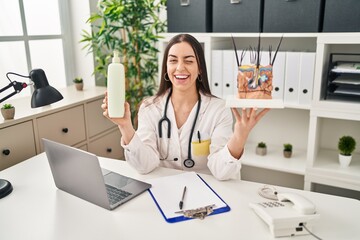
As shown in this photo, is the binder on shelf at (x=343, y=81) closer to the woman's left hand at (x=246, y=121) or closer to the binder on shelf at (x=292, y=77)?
the binder on shelf at (x=292, y=77)

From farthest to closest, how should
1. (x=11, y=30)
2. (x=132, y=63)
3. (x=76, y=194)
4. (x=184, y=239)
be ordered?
1. (x=132, y=63)
2. (x=11, y=30)
3. (x=76, y=194)
4. (x=184, y=239)

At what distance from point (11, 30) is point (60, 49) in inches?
18.2

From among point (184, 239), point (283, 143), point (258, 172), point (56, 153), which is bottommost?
point (258, 172)

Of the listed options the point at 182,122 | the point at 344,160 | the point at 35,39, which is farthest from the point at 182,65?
the point at 35,39

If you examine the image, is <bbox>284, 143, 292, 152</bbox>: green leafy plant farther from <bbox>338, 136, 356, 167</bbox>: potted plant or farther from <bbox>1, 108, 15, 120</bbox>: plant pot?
<bbox>1, 108, 15, 120</bbox>: plant pot

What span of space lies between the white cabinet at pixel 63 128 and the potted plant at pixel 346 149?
5.30 feet

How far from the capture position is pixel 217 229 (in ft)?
3.37

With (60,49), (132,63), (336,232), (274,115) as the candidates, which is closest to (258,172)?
(274,115)

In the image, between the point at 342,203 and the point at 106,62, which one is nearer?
the point at 342,203

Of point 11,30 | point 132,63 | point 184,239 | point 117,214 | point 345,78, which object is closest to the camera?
point 184,239

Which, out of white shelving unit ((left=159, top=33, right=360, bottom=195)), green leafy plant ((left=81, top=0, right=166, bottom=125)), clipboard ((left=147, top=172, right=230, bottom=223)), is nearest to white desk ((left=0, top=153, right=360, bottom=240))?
clipboard ((left=147, top=172, right=230, bottom=223))

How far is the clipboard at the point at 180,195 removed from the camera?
112 centimetres

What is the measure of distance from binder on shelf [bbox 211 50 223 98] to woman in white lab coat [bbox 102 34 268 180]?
593mm

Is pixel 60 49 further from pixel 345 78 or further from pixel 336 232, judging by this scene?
pixel 336 232
